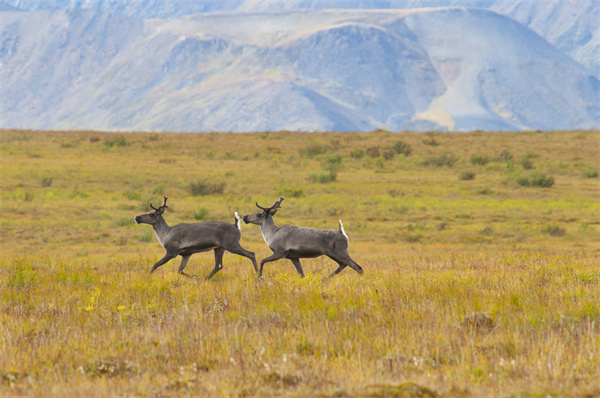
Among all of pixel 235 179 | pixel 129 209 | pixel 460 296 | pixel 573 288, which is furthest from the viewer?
pixel 235 179

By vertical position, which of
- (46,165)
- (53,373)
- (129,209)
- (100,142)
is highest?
(100,142)

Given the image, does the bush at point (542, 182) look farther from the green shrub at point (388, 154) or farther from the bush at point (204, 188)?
the bush at point (204, 188)

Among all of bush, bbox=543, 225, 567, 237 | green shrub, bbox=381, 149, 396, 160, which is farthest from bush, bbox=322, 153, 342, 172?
bush, bbox=543, 225, 567, 237

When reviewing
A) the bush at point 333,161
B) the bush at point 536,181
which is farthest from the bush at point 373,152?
the bush at point 536,181

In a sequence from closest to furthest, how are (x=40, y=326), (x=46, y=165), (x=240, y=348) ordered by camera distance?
(x=240, y=348), (x=40, y=326), (x=46, y=165)

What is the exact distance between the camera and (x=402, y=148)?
184 feet

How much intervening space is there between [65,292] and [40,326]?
7.32 feet

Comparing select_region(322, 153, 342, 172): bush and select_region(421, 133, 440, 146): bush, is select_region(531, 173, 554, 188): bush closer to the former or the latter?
select_region(322, 153, 342, 172): bush

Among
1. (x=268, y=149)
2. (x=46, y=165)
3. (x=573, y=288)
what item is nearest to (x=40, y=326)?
(x=573, y=288)

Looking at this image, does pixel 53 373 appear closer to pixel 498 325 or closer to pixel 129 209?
pixel 498 325

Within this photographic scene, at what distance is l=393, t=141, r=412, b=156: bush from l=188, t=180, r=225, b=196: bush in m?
24.5

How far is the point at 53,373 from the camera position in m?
5.80

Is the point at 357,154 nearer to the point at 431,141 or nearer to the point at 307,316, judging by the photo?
the point at 431,141

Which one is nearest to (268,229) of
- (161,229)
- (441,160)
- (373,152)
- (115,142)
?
(161,229)
